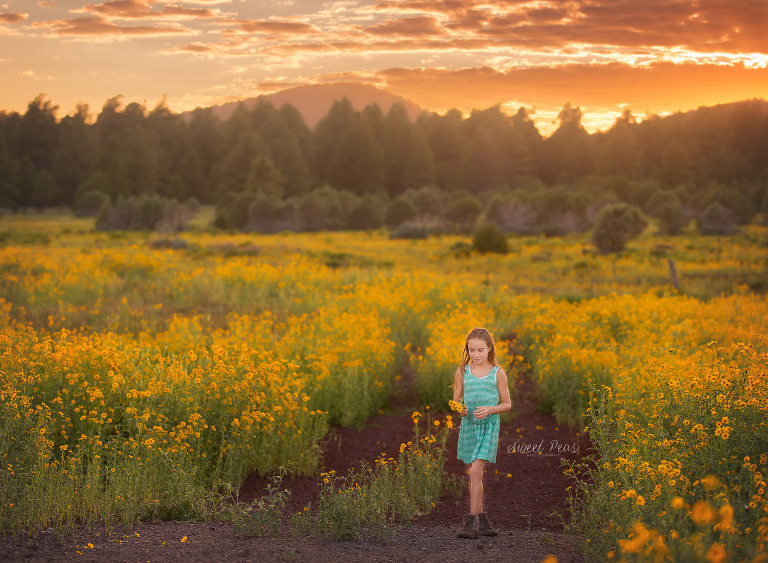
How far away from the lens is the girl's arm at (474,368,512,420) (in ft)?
18.1

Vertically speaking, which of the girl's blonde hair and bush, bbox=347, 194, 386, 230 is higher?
the girl's blonde hair

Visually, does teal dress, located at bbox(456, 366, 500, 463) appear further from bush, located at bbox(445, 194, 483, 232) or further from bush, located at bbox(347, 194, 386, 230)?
bush, located at bbox(347, 194, 386, 230)

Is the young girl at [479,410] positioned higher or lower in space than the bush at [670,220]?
higher

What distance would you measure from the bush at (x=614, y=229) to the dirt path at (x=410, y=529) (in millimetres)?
26526

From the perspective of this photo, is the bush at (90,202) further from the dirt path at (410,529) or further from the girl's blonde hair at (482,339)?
the girl's blonde hair at (482,339)

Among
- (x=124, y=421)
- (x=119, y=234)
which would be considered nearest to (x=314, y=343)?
(x=124, y=421)

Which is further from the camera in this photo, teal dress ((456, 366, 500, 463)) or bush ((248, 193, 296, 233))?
bush ((248, 193, 296, 233))

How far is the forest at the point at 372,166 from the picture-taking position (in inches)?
2242

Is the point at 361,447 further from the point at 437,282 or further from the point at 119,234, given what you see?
the point at 119,234

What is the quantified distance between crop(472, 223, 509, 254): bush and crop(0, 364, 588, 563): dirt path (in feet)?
79.8

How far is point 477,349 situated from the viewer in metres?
5.67

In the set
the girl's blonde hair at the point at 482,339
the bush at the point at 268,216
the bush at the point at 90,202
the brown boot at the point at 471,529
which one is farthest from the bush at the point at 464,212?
the brown boot at the point at 471,529

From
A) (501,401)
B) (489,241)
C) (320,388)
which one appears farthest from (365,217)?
(501,401)

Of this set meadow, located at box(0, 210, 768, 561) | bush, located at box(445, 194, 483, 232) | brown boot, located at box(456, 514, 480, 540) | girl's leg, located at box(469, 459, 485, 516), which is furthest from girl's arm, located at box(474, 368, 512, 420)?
bush, located at box(445, 194, 483, 232)
